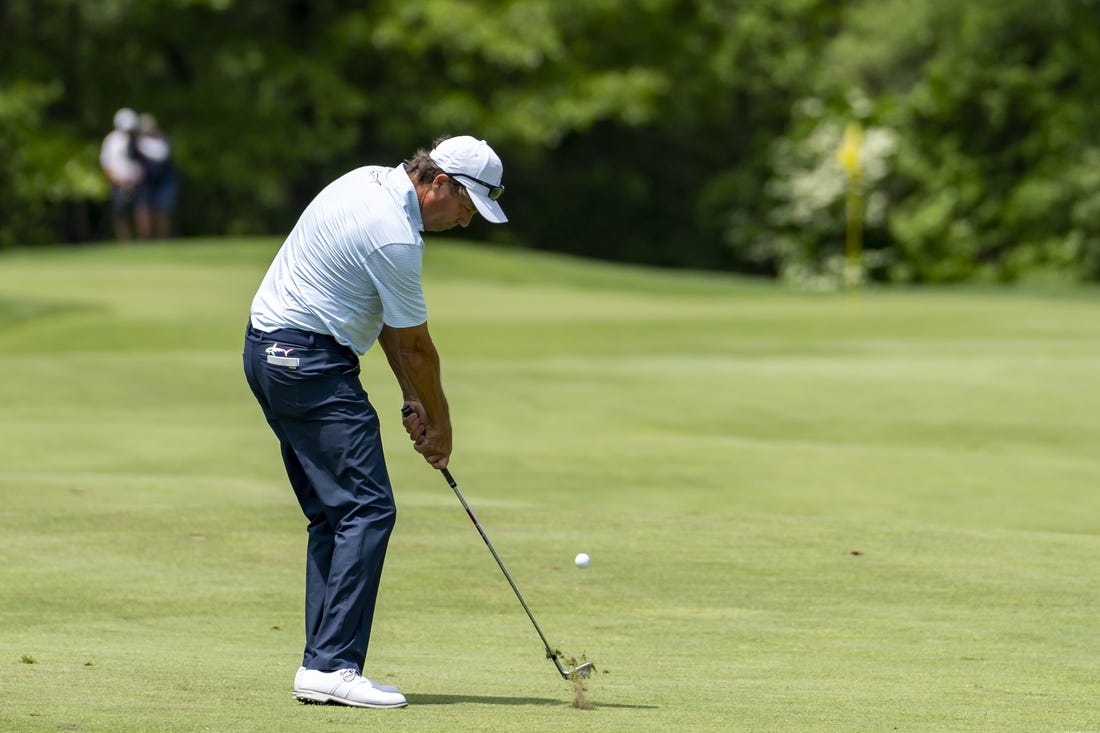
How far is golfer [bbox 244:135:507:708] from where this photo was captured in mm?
6012

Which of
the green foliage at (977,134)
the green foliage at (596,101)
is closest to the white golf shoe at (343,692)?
the green foliage at (596,101)

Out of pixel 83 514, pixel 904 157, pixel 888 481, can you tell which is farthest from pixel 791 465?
pixel 904 157

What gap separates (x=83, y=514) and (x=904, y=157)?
121ft

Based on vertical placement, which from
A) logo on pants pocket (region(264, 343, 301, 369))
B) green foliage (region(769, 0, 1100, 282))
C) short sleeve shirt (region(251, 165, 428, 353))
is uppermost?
short sleeve shirt (region(251, 165, 428, 353))

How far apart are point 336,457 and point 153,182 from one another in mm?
26783

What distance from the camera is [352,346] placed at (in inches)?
244

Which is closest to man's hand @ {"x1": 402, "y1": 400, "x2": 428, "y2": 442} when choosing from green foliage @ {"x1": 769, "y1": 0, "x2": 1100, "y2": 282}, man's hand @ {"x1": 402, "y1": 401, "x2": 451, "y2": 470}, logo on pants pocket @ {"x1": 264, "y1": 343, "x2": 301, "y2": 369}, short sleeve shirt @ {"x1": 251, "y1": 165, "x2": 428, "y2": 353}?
man's hand @ {"x1": 402, "y1": 401, "x2": 451, "y2": 470}

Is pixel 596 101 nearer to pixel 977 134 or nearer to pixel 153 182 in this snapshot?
pixel 977 134

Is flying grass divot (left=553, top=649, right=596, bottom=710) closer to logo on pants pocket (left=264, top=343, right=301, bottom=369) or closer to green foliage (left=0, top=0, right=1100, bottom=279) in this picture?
logo on pants pocket (left=264, top=343, right=301, bottom=369)

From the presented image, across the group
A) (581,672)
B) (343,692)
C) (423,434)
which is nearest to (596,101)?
(423,434)

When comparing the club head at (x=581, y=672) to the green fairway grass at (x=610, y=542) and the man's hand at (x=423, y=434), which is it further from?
the man's hand at (x=423, y=434)

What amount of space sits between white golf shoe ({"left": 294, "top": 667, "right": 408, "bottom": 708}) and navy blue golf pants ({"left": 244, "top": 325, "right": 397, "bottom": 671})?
0.24 ft

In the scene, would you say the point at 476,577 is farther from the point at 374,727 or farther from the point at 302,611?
the point at 374,727

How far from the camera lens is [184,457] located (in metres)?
12.4
